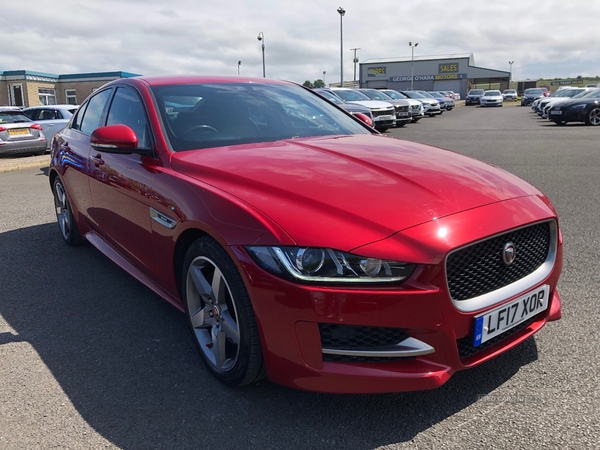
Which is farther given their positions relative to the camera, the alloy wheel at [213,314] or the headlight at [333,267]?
the alloy wheel at [213,314]

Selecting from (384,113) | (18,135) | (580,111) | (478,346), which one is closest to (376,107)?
(384,113)

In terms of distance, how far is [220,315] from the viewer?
259 cm

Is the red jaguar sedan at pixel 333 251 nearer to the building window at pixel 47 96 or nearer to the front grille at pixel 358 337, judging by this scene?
the front grille at pixel 358 337

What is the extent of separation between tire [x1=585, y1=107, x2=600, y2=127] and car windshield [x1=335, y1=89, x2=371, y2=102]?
27.2 feet

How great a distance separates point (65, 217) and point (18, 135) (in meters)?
9.39

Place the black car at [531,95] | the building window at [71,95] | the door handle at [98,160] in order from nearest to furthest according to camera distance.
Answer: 1. the door handle at [98,160]
2. the building window at [71,95]
3. the black car at [531,95]

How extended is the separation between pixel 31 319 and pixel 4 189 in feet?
20.4

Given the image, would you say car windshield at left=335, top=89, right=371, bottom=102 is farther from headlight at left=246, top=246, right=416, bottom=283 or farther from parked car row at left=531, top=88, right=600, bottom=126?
headlight at left=246, top=246, right=416, bottom=283

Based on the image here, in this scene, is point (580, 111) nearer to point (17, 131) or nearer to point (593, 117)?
point (593, 117)

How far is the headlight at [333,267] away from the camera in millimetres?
2072

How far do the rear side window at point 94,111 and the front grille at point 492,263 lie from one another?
10.8ft

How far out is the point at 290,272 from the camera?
2.12 meters

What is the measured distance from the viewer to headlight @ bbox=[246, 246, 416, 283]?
2072mm

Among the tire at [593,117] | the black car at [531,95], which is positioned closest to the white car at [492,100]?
the black car at [531,95]
